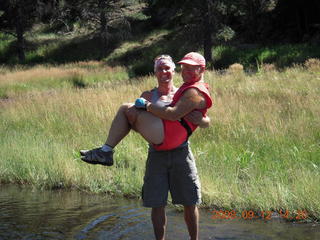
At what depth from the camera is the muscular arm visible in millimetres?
3924

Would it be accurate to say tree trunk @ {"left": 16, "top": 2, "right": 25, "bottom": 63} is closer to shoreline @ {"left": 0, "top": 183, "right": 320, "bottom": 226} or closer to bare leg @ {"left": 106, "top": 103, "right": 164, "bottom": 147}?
shoreline @ {"left": 0, "top": 183, "right": 320, "bottom": 226}

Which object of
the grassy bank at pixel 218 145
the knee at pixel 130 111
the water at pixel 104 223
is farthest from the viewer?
the grassy bank at pixel 218 145

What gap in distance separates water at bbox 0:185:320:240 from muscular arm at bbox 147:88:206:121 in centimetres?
148

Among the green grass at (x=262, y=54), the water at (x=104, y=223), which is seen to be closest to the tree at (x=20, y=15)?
the green grass at (x=262, y=54)

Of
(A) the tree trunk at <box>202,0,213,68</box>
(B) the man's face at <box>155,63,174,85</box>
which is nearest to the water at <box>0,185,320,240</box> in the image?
(B) the man's face at <box>155,63,174,85</box>

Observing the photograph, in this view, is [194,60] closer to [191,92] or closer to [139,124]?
[191,92]

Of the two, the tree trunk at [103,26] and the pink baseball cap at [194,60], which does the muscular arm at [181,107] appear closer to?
the pink baseball cap at [194,60]

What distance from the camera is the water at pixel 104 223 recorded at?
195 inches

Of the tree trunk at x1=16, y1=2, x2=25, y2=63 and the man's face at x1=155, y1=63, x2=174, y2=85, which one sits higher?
the tree trunk at x1=16, y1=2, x2=25, y2=63

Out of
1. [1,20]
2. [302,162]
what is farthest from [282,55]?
[1,20]

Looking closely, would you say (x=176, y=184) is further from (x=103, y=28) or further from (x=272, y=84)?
(x=103, y=28)

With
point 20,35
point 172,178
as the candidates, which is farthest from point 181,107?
point 20,35

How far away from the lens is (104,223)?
5.40 meters
